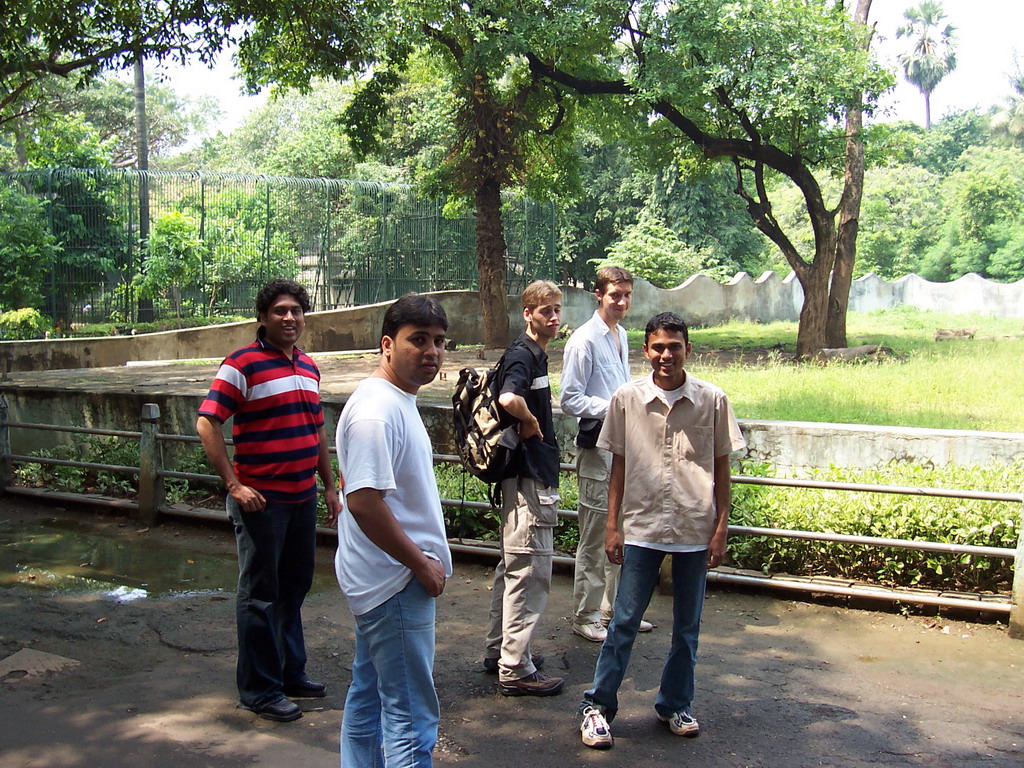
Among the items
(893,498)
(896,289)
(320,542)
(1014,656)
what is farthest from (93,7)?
(896,289)

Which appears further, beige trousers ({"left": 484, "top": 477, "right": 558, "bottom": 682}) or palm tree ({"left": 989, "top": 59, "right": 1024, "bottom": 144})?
palm tree ({"left": 989, "top": 59, "right": 1024, "bottom": 144})

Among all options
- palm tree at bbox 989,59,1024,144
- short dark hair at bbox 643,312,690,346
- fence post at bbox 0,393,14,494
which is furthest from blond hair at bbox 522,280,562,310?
palm tree at bbox 989,59,1024,144

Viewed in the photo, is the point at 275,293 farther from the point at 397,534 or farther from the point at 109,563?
the point at 109,563

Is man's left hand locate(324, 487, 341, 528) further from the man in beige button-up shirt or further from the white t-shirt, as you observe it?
the white t-shirt

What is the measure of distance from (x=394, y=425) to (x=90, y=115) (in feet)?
148

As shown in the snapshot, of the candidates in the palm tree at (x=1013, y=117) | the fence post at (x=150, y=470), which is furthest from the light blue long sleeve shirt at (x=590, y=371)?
the palm tree at (x=1013, y=117)

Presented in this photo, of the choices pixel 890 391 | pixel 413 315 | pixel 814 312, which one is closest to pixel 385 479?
pixel 413 315

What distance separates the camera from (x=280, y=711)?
4.12m

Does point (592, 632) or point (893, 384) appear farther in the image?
point (893, 384)

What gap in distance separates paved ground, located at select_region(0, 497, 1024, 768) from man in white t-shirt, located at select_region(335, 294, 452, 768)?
3.69ft

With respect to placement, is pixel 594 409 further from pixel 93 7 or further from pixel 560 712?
pixel 93 7

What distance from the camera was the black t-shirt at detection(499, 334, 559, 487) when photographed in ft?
14.6

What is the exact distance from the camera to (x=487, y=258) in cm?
1855

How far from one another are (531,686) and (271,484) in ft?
4.90
